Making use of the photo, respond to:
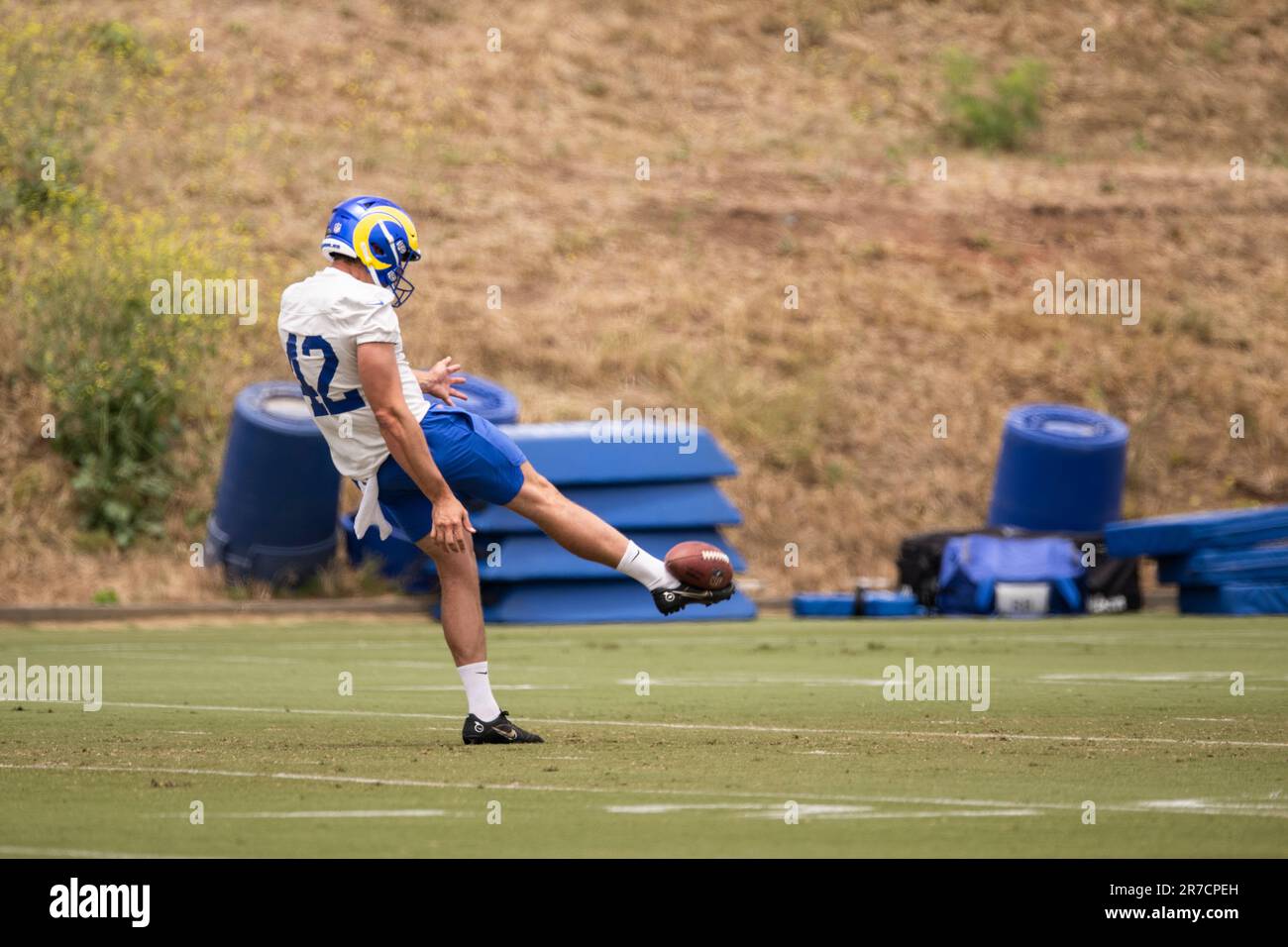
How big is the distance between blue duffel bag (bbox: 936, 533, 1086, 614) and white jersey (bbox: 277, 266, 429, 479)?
11763 mm

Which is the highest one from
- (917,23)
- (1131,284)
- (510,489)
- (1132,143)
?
(917,23)

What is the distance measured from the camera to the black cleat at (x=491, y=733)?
25.3ft

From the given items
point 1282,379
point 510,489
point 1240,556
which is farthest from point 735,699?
point 1282,379

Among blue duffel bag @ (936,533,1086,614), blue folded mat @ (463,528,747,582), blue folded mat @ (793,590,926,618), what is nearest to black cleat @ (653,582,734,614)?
blue folded mat @ (463,528,747,582)

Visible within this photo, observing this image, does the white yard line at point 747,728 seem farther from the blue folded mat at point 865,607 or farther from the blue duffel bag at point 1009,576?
the blue folded mat at point 865,607

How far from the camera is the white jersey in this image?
7.54m

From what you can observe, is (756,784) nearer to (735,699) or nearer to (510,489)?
(510,489)

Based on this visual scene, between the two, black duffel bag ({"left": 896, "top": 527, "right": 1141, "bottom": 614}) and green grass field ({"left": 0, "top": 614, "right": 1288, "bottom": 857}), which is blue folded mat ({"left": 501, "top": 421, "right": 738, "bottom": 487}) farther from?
green grass field ({"left": 0, "top": 614, "right": 1288, "bottom": 857})

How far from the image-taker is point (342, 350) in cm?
757

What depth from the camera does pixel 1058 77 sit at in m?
37.9

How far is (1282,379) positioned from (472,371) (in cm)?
1262

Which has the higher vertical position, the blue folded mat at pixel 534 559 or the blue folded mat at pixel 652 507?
the blue folded mat at pixel 652 507

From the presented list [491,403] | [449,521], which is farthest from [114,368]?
[449,521]

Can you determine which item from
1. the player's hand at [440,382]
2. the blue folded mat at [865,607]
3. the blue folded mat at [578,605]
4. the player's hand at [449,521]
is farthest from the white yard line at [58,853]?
the blue folded mat at [865,607]
